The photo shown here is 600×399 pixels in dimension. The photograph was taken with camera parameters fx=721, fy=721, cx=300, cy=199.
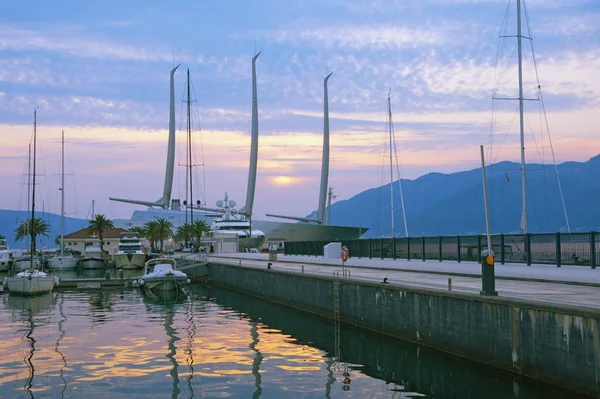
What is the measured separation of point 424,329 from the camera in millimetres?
Result: 24875

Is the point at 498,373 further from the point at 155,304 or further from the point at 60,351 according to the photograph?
the point at 155,304

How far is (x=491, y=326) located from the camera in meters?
20.5

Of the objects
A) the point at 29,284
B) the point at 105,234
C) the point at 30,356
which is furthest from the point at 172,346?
the point at 105,234

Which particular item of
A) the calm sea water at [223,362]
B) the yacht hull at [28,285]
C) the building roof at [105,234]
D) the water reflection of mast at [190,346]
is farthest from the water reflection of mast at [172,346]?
the building roof at [105,234]

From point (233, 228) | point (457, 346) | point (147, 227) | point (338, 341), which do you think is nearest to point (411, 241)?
point (338, 341)

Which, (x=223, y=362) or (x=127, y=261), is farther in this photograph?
(x=127, y=261)

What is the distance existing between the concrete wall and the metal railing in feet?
38.6

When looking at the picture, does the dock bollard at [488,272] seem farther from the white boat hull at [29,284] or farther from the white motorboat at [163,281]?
the white boat hull at [29,284]

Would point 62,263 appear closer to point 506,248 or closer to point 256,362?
point 506,248

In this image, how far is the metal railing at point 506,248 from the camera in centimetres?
3509

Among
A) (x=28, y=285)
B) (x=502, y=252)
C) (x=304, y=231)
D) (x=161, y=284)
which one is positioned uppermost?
(x=304, y=231)

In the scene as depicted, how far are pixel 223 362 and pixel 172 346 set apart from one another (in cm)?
432

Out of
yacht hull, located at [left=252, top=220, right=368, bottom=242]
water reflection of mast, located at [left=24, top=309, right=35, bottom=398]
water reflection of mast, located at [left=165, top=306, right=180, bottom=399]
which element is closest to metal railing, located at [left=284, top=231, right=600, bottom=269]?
A: water reflection of mast, located at [left=165, top=306, right=180, bottom=399]

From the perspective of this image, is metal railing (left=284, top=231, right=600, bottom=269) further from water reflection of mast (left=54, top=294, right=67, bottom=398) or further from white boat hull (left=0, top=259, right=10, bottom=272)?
white boat hull (left=0, top=259, right=10, bottom=272)
